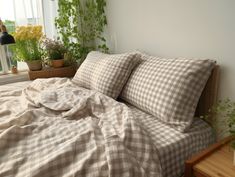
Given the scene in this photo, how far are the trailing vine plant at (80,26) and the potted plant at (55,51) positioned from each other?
0.29 feet

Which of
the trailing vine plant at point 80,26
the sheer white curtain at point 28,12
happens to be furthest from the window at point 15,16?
the trailing vine plant at point 80,26

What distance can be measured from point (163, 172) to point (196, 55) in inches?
30.6

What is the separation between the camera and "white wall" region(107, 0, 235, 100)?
126 centimetres

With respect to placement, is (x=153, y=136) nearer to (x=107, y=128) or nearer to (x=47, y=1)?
(x=107, y=128)

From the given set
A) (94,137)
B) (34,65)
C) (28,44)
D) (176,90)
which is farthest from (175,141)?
(28,44)

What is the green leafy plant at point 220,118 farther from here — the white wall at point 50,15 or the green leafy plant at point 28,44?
the white wall at point 50,15

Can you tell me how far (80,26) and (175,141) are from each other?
6.30ft

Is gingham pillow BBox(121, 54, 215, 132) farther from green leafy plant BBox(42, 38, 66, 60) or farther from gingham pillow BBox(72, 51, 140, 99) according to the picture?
green leafy plant BBox(42, 38, 66, 60)

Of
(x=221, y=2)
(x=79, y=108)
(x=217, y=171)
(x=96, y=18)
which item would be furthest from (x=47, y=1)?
(x=217, y=171)

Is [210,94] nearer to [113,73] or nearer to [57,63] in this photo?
[113,73]

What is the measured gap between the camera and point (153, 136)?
1.16m

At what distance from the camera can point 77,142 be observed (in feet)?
3.23

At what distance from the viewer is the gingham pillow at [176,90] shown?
1.23 meters

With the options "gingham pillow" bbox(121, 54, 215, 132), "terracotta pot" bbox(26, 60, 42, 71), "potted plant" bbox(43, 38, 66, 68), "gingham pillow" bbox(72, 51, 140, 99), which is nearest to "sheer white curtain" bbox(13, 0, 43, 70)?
"potted plant" bbox(43, 38, 66, 68)
